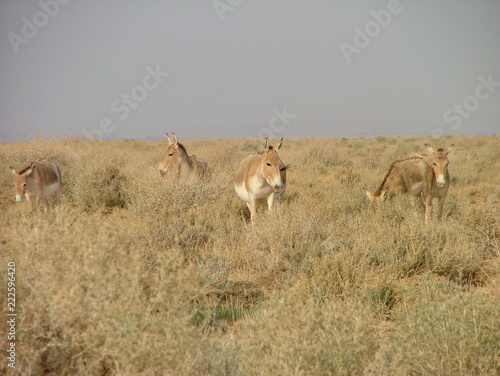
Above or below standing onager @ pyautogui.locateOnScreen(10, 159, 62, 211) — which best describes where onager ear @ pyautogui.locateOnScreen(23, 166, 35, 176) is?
above

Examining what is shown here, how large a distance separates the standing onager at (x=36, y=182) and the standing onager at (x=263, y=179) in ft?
15.0

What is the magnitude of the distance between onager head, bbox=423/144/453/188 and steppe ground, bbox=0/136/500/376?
68.3 inches

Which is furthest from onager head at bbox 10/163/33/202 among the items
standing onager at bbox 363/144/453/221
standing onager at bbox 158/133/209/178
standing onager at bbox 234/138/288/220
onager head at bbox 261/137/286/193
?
standing onager at bbox 363/144/453/221

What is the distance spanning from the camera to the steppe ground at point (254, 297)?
2.65 metres

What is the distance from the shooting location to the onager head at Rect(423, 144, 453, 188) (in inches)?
356

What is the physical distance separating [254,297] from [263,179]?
357cm

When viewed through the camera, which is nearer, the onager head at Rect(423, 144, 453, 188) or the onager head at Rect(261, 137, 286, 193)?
the onager head at Rect(261, 137, 286, 193)

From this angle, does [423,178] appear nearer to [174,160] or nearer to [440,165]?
[440,165]

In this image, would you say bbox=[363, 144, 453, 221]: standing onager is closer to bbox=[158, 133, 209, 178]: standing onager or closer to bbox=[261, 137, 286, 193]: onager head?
bbox=[261, 137, 286, 193]: onager head

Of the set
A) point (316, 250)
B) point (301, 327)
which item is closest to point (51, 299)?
point (301, 327)

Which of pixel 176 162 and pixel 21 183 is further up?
pixel 176 162

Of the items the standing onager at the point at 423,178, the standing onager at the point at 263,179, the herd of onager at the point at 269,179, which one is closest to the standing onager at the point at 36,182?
the herd of onager at the point at 269,179

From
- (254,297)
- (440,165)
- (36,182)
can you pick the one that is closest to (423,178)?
(440,165)

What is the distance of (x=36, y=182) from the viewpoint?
9156 mm
